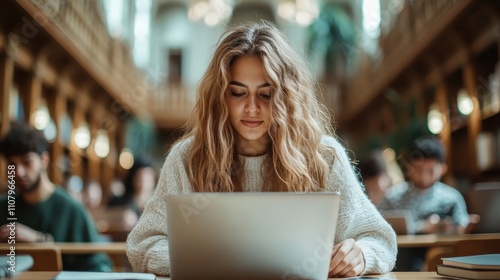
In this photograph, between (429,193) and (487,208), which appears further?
(429,193)

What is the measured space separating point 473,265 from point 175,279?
0.65 metres

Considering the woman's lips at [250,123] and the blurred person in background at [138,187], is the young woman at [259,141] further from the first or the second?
the blurred person in background at [138,187]

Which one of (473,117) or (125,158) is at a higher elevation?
(473,117)

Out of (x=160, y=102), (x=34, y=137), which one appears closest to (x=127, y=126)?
(x=160, y=102)

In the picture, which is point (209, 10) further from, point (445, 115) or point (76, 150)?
point (445, 115)

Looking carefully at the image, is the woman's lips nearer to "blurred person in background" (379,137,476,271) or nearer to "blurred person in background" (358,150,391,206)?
"blurred person in background" (379,137,476,271)

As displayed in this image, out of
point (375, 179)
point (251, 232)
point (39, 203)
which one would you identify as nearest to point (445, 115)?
point (375, 179)

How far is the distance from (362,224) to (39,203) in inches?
73.2

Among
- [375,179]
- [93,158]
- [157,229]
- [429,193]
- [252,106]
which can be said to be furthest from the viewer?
[93,158]

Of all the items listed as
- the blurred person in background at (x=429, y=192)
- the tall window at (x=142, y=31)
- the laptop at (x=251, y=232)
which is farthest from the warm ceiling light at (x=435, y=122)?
the tall window at (x=142, y=31)

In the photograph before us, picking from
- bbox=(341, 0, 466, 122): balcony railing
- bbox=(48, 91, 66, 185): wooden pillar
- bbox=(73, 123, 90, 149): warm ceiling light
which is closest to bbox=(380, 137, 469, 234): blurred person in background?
bbox=(341, 0, 466, 122): balcony railing

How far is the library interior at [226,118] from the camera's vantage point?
1903 mm

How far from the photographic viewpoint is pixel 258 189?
1919 millimetres

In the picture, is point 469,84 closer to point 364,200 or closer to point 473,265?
point 364,200
